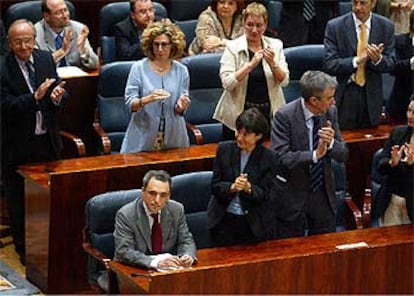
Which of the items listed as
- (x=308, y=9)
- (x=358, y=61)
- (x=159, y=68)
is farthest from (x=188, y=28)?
(x=159, y=68)

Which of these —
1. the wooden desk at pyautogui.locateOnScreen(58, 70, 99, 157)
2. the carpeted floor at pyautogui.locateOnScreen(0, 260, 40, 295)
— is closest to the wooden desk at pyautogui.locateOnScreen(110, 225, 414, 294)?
the carpeted floor at pyautogui.locateOnScreen(0, 260, 40, 295)

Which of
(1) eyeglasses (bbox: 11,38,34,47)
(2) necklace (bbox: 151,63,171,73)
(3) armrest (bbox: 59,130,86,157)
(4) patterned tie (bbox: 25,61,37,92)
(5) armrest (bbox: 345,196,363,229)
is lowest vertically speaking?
(5) armrest (bbox: 345,196,363,229)

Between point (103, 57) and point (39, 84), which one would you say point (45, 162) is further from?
point (103, 57)

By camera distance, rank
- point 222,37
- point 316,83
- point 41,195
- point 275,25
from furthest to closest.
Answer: point 275,25 < point 222,37 < point 41,195 < point 316,83

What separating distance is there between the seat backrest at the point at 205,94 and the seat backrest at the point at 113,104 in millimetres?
272

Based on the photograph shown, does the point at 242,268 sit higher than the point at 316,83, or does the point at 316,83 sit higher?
the point at 316,83

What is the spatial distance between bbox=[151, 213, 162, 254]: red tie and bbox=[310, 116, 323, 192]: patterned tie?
2.11 ft

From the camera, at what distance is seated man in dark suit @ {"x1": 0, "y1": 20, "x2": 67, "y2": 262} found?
468 centimetres

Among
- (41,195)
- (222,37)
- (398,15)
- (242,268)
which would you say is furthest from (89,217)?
(398,15)

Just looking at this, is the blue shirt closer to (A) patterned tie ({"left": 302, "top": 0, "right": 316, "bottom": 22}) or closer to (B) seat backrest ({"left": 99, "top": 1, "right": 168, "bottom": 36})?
(B) seat backrest ({"left": 99, "top": 1, "right": 168, "bottom": 36})

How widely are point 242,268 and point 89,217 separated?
0.66m

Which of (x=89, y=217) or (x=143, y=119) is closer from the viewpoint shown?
(x=89, y=217)

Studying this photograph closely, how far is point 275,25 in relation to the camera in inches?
246

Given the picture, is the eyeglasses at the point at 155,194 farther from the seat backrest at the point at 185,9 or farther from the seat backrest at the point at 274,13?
the seat backrest at the point at 274,13
